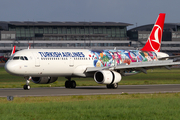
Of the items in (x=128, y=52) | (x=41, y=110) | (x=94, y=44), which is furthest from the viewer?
(x=94, y=44)

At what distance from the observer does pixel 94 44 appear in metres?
153

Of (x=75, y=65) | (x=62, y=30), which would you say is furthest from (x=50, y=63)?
(x=62, y=30)

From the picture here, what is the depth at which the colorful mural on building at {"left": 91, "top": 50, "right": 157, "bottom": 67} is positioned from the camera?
38.9 meters

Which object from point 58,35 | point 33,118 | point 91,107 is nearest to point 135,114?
point 91,107

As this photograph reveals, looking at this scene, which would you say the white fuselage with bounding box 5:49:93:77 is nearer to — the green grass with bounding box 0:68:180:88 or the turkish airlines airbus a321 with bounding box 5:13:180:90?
the turkish airlines airbus a321 with bounding box 5:13:180:90

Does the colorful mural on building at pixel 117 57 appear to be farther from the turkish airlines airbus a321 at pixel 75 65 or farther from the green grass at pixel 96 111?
the green grass at pixel 96 111

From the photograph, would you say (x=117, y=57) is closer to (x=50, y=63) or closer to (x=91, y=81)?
(x=50, y=63)

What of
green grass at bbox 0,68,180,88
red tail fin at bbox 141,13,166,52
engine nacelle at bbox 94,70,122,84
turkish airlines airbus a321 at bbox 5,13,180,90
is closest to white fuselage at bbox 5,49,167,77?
turkish airlines airbus a321 at bbox 5,13,180,90

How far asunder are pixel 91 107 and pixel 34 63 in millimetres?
16511

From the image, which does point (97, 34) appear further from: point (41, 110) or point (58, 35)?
point (41, 110)

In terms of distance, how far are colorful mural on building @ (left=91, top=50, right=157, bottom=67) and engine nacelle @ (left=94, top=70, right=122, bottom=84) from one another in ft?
9.70

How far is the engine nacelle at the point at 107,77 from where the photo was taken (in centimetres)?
3444

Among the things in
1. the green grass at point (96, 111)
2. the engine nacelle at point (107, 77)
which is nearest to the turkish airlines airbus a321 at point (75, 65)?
the engine nacelle at point (107, 77)

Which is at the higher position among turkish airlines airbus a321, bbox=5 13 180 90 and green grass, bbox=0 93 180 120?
turkish airlines airbus a321, bbox=5 13 180 90
